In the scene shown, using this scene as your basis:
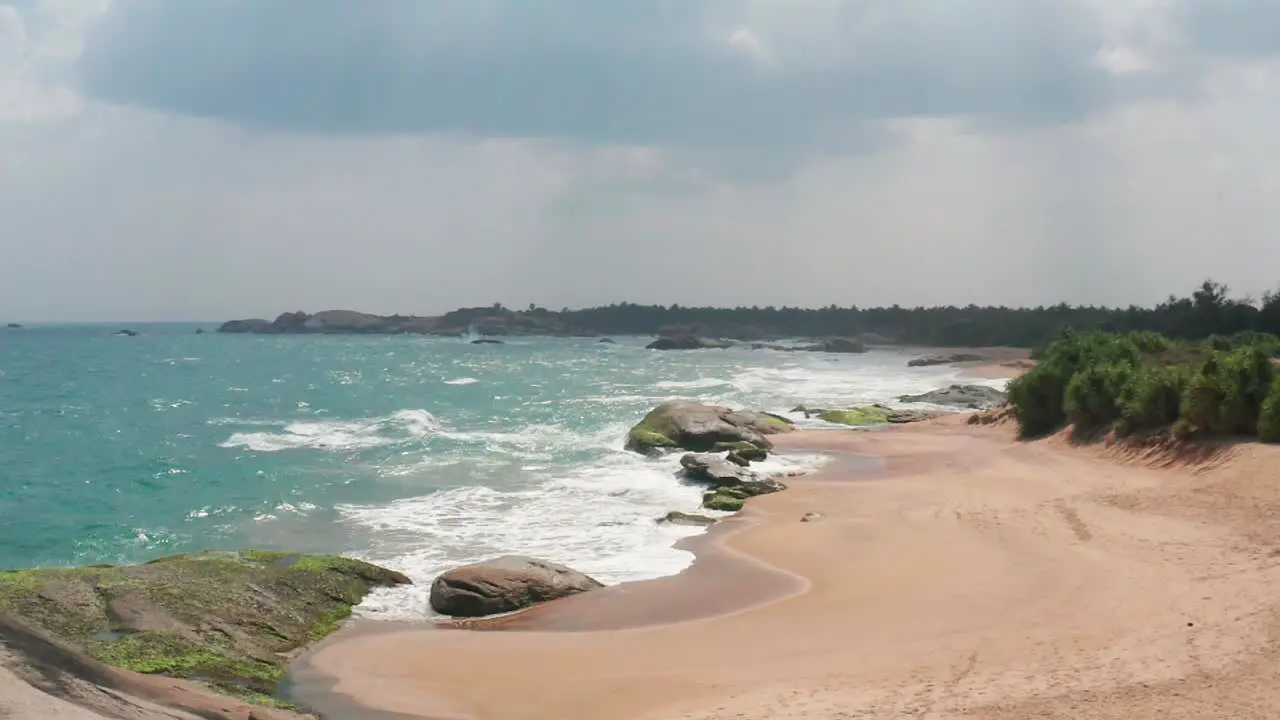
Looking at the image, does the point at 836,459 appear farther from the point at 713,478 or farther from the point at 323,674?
the point at 323,674

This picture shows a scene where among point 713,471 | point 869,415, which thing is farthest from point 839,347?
point 713,471

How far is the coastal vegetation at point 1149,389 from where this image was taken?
24.7 meters

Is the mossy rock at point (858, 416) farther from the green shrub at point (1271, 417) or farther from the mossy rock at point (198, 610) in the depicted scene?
the mossy rock at point (198, 610)

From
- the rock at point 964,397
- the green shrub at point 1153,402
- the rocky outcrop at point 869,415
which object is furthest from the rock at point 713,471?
the rock at point 964,397

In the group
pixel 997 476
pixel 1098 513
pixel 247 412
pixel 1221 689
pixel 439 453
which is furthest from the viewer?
pixel 247 412

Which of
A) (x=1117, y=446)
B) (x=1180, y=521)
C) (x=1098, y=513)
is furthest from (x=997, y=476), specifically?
(x=1180, y=521)

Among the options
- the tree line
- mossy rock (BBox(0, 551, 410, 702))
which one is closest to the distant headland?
the tree line

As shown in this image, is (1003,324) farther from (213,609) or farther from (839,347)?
(213,609)

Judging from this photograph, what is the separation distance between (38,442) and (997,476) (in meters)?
40.0

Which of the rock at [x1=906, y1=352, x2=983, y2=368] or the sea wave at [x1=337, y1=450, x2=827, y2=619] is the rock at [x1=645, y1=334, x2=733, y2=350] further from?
the sea wave at [x1=337, y1=450, x2=827, y2=619]

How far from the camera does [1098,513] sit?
21.2 m

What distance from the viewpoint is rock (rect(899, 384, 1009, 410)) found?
53.5m

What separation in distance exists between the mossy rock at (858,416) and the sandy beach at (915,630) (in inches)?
884

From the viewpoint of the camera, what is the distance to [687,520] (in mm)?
23031
